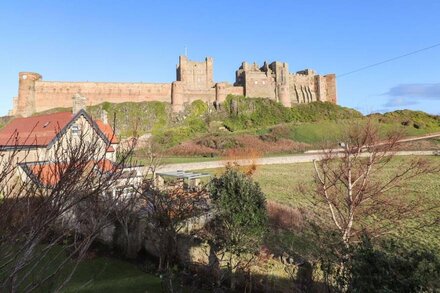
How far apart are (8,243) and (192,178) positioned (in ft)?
53.5

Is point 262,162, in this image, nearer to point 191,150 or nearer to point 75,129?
point 191,150

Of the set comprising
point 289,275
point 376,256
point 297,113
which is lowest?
point 289,275

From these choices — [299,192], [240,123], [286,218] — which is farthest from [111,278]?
[240,123]

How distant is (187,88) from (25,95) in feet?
95.0

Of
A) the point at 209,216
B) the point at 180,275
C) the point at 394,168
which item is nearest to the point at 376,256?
the point at 180,275

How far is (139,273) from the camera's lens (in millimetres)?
10305

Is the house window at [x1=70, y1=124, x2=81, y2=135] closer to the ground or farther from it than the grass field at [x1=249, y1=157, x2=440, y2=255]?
farther from it

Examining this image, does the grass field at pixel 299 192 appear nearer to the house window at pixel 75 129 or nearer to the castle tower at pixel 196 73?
the house window at pixel 75 129


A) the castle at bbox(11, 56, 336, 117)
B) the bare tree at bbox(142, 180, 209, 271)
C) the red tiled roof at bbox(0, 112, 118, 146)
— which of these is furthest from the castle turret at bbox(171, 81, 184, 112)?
the bare tree at bbox(142, 180, 209, 271)

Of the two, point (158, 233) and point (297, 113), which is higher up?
point (297, 113)

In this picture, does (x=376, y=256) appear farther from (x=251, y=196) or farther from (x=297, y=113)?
(x=297, y=113)

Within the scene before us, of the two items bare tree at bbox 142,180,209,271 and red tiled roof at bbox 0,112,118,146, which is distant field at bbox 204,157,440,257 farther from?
red tiled roof at bbox 0,112,118,146

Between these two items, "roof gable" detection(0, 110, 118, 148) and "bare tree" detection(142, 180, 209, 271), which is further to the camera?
"roof gable" detection(0, 110, 118, 148)

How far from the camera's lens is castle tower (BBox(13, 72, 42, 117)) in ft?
203
